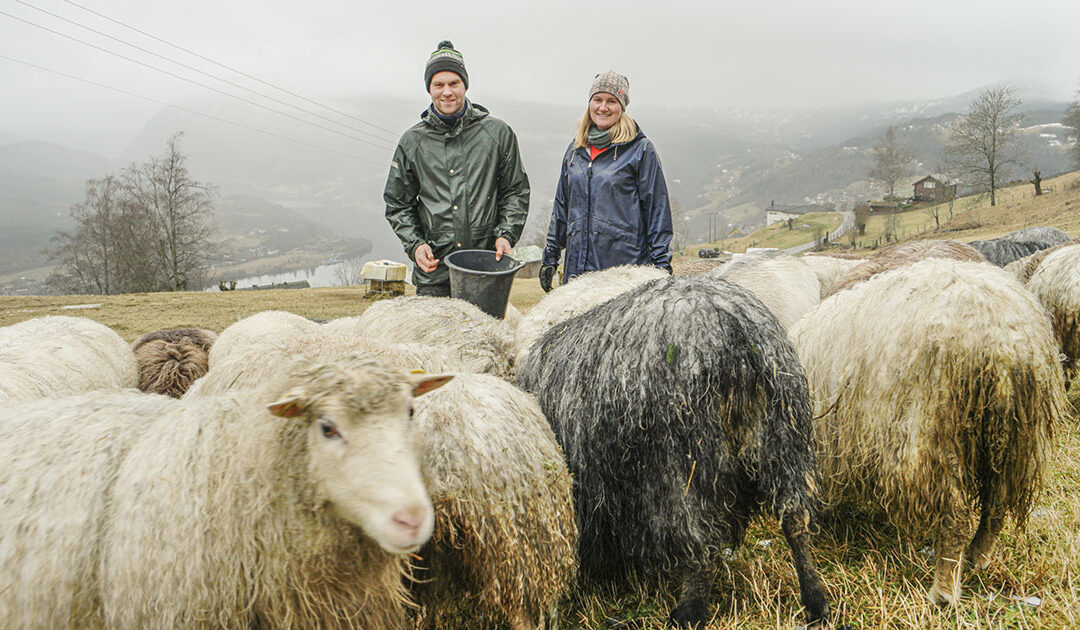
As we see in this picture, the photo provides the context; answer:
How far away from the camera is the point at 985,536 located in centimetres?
315

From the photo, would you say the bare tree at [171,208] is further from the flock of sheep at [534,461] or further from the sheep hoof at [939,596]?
the sheep hoof at [939,596]

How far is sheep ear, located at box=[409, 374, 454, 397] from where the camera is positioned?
7.38ft

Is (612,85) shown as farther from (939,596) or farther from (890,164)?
(890,164)

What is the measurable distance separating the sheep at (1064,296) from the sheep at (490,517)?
20.5 ft

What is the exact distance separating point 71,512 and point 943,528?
166 inches

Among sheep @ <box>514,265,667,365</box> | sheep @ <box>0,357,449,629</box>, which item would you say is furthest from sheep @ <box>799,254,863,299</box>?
sheep @ <box>0,357,449,629</box>

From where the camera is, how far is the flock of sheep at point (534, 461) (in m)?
2.17

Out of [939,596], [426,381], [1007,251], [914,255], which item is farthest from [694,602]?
[1007,251]

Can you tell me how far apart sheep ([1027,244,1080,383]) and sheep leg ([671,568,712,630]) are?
5.64m

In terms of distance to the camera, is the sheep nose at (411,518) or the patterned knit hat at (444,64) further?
the patterned knit hat at (444,64)

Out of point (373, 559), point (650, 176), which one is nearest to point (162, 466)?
point (373, 559)

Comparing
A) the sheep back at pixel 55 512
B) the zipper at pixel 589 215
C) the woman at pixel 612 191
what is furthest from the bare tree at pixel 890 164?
the sheep back at pixel 55 512

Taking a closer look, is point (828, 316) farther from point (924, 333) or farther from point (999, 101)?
point (999, 101)

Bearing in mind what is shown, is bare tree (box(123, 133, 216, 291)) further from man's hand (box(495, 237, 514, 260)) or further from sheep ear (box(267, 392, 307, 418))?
sheep ear (box(267, 392, 307, 418))
